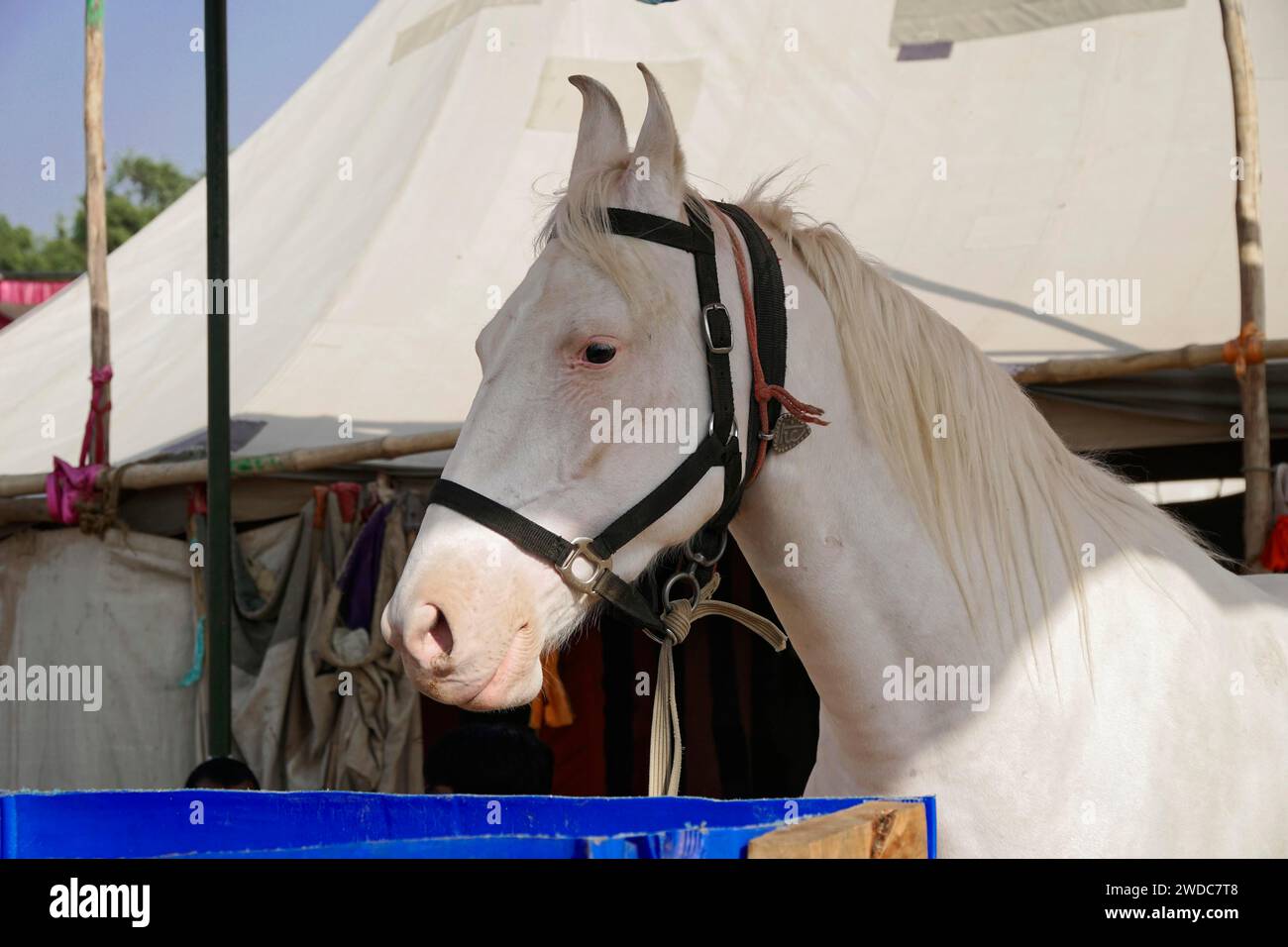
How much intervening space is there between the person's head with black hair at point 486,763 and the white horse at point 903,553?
1.68 meters

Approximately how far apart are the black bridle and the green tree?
118 feet

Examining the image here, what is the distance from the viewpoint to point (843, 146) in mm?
5676

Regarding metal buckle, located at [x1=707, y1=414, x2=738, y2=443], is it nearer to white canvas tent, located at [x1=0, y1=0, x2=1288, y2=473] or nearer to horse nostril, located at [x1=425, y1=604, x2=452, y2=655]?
horse nostril, located at [x1=425, y1=604, x2=452, y2=655]

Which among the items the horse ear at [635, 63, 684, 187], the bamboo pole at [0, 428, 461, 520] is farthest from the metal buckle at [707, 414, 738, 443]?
the bamboo pole at [0, 428, 461, 520]

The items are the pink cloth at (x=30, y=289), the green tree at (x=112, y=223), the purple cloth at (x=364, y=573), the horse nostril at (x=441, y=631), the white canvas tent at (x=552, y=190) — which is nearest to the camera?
the horse nostril at (x=441, y=631)

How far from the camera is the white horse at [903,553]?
69.4 inches

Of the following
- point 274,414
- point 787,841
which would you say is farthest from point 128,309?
point 787,841

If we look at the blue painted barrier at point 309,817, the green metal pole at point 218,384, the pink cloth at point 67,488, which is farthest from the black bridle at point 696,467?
the pink cloth at point 67,488

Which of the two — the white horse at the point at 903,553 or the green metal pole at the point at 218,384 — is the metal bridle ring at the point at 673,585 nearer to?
the white horse at the point at 903,553

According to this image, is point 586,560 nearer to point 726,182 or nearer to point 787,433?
point 787,433

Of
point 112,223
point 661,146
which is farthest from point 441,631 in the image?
point 112,223

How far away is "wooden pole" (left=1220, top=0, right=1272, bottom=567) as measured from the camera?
345cm
